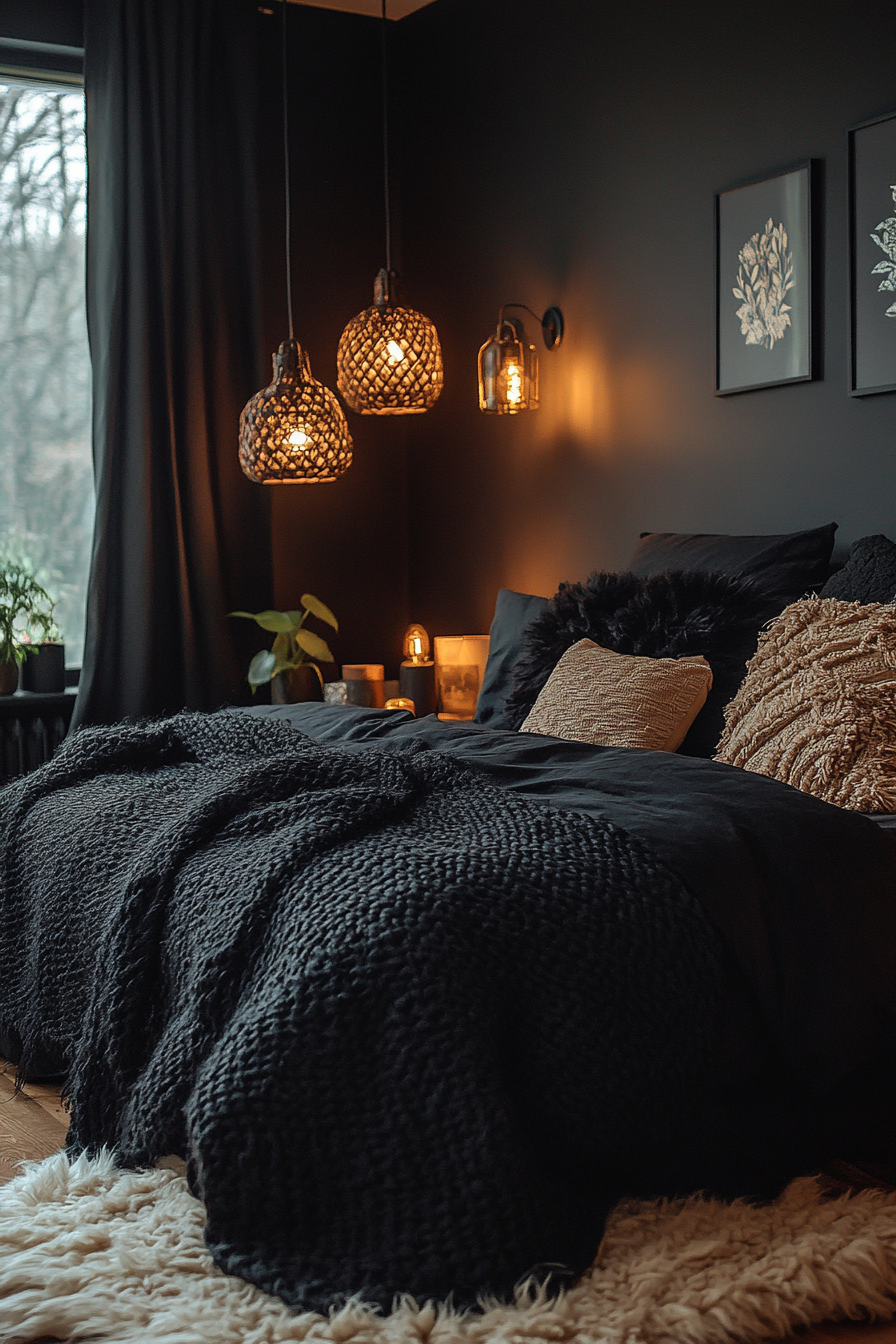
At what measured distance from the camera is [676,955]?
148 centimetres

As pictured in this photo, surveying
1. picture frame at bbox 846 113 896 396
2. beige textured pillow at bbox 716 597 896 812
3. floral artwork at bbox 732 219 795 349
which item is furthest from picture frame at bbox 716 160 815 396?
beige textured pillow at bbox 716 597 896 812

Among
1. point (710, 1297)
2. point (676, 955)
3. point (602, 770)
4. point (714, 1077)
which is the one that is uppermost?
point (602, 770)

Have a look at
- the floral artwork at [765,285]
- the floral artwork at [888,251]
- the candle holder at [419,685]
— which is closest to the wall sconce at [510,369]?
the floral artwork at [765,285]

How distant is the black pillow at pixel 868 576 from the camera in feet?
8.07

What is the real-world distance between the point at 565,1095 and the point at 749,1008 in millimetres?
280

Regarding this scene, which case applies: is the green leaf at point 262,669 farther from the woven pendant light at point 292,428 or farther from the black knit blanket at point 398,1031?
the black knit blanket at point 398,1031

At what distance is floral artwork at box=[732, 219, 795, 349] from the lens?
3133 mm

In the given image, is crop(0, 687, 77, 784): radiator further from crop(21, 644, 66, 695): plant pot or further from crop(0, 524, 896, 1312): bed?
crop(0, 524, 896, 1312): bed

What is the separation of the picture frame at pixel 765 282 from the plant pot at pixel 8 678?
2402 millimetres

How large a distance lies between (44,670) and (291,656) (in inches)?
32.3

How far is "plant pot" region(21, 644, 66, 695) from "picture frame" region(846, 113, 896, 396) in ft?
8.77

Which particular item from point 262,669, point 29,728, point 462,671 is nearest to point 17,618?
point 29,728

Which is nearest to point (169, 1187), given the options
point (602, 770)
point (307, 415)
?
point (602, 770)

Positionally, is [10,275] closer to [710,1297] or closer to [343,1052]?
[343,1052]
